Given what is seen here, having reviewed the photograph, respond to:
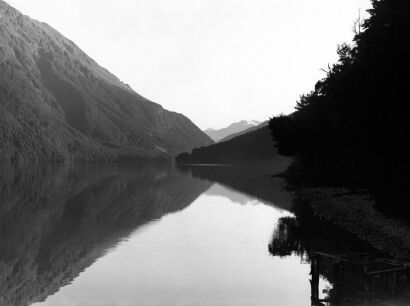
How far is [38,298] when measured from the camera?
29109mm

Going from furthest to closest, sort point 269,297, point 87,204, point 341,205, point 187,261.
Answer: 1. point 87,204
2. point 341,205
3. point 187,261
4. point 269,297

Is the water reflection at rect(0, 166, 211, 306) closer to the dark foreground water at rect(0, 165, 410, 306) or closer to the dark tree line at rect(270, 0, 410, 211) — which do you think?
the dark foreground water at rect(0, 165, 410, 306)

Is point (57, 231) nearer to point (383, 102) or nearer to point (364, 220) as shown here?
point (364, 220)

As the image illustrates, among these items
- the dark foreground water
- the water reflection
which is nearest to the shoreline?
the dark foreground water

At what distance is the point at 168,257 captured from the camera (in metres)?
40.3

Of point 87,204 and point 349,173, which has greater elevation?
point 349,173

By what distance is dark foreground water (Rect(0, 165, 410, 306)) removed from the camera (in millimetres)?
29391

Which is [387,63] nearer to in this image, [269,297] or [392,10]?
[392,10]

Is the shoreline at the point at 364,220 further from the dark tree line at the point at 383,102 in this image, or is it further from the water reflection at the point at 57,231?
the water reflection at the point at 57,231

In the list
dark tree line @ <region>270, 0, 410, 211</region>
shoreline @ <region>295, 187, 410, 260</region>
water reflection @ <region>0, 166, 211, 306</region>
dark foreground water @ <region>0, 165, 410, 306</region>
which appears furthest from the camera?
dark tree line @ <region>270, 0, 410, 211</region>

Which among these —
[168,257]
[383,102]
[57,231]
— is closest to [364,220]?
[383,102]

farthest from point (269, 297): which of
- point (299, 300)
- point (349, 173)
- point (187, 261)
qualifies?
point (349, 173)

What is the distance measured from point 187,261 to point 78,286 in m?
9.47

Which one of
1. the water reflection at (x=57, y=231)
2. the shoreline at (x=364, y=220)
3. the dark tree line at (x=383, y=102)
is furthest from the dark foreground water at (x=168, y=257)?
the dark tree line at (x=383, y=102)
